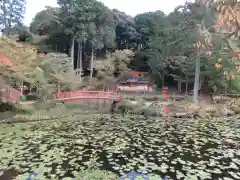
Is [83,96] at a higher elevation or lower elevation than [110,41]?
lower

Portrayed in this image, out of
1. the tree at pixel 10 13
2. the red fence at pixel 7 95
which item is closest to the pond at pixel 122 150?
the red fence at pixel 7 95

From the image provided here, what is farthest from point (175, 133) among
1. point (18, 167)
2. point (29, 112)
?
point (29, 112)

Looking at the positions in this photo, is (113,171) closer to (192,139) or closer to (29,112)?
(192,139)

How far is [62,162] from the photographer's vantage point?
247 inches

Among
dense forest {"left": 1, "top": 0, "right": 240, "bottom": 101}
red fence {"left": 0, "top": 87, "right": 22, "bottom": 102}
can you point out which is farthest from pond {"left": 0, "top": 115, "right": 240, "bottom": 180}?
dense forest {"left": 1, "top": 0, "right": 240, "bottom": 101}

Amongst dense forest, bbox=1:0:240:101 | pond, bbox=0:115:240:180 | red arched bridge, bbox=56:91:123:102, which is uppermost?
dense forest, bbox=1:0:240:101

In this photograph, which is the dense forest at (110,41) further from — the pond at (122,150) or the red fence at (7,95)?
the pond at (122,150)

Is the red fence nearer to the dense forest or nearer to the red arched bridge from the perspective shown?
the red arched bridge

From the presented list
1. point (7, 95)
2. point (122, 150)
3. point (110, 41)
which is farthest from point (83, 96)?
point (110, 41)

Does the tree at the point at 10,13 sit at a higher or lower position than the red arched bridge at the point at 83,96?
higher

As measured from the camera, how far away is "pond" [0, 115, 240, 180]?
5879 millimetres

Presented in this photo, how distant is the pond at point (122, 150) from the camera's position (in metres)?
5.88

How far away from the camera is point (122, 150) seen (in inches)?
298

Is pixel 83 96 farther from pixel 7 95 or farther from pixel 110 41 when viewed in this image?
pixel 110 41
